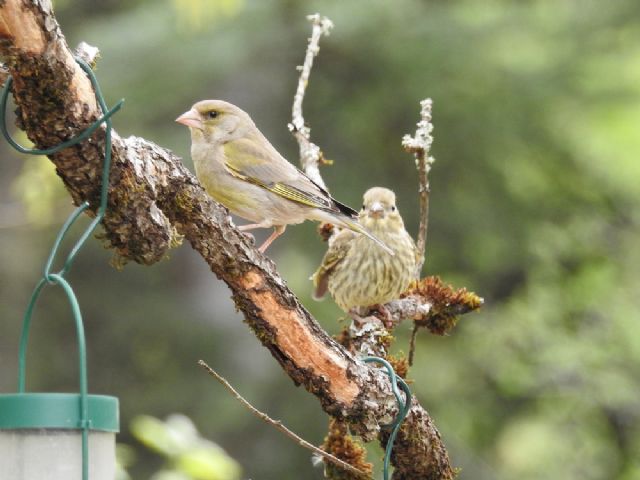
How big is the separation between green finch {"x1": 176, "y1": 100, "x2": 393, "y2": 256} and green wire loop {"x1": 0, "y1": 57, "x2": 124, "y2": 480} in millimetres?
1308

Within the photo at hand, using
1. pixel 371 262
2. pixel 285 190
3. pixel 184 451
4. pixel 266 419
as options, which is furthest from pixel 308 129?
pixel 266 419

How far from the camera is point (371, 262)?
614 cm

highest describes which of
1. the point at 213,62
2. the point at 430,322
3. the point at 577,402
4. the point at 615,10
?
the point at 615,10

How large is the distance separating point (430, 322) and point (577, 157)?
8328 mm

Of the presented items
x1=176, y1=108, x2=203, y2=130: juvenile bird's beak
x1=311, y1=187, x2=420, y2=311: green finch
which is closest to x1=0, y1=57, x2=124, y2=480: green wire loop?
x1=176, y1=108, x2=203, y2=130: juvenile bird's beak

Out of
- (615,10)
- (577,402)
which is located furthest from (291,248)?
(615,10)

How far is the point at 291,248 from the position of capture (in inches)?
499

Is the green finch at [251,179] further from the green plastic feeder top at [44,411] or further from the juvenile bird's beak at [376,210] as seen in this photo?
the green plastic feeder top at [44,411]

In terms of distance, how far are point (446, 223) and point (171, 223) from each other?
906cm

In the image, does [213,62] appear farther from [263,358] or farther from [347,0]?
[263,358]

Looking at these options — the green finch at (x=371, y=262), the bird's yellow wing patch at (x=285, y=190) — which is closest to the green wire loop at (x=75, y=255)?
the bird's yellow wing patch at (x=285, y=190)

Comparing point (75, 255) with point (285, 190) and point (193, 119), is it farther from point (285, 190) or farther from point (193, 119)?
point (193, 119)

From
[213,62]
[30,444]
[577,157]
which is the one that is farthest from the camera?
[577,157]

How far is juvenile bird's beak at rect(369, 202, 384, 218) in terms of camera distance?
20.7ft
